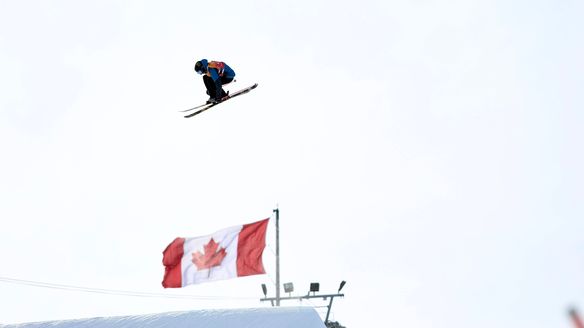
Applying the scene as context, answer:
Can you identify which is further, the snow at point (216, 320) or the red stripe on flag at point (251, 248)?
the red stripe on flag at point (251, 248)

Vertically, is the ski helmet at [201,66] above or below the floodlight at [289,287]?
above

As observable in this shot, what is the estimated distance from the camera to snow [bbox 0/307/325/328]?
31.5 feet

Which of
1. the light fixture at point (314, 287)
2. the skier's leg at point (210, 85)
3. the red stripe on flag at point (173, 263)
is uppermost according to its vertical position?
the skier's leg at point (210, 85)

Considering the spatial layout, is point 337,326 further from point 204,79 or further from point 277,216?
point 204,79

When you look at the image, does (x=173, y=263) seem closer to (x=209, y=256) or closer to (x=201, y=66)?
(x=209, y=256)

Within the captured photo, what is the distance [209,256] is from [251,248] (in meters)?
1.81

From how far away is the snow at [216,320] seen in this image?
31.5ft

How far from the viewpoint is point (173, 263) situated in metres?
19.4

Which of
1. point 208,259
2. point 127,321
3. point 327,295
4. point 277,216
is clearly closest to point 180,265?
Result: point 208,259

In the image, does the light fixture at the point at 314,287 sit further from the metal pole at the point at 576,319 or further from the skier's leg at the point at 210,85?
the metal pole at the point at 576,319

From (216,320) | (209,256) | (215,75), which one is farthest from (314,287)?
(216,320)

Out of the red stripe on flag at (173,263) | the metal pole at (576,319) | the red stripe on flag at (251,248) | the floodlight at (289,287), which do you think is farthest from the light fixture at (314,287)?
the metal pole at (576,319)

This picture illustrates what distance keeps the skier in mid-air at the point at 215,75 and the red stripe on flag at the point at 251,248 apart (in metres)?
5.46

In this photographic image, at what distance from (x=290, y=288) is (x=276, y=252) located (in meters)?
2.86
